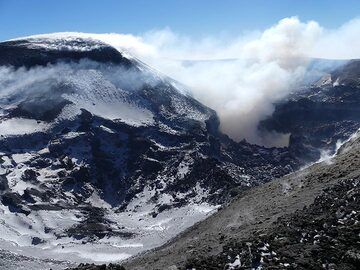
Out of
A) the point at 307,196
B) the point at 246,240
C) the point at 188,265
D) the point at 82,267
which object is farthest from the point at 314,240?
the point at 82,267

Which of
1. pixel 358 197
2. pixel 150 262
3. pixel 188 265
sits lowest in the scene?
pixel 150 262

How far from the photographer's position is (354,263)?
47031 millimetres

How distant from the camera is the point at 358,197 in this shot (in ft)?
182

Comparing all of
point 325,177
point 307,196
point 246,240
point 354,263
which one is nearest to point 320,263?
point 354,263

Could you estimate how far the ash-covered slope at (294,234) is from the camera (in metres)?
48.0

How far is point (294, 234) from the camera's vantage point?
170ft

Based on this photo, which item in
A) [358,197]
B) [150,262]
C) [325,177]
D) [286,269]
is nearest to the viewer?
[286,269]

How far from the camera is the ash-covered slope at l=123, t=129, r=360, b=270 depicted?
48.0m

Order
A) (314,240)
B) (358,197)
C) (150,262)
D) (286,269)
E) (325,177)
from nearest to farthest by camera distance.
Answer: (286,269) → (314,240) → (358,197) → (150,262) → (325,177)

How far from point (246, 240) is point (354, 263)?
9.79 meters

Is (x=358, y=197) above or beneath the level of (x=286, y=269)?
above

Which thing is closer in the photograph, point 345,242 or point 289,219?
point 345,242

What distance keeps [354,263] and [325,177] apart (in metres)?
24.8

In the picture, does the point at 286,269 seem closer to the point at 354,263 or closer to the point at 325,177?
the point at 354,263
